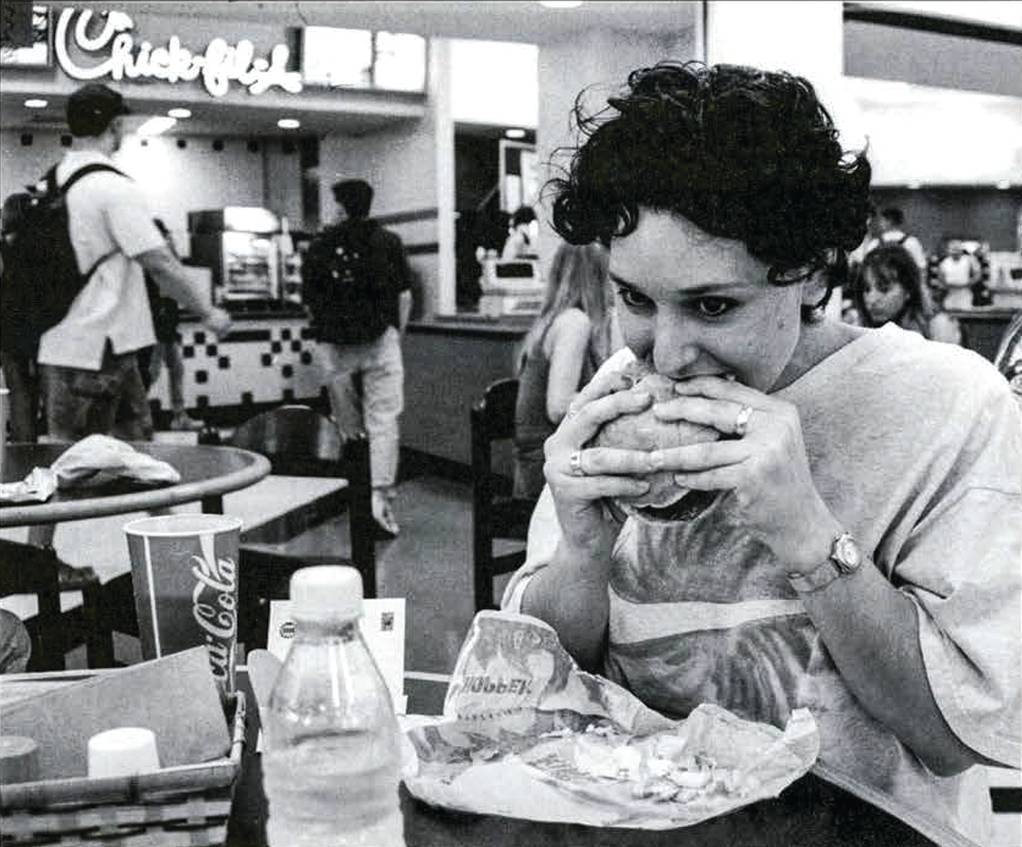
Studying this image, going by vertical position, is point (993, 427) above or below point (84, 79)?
below

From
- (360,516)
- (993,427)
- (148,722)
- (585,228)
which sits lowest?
(360,516)

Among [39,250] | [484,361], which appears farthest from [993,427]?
[484,361]

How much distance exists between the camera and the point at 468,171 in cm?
1255

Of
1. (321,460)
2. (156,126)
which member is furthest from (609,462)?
(156,126)

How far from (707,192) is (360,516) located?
194cm

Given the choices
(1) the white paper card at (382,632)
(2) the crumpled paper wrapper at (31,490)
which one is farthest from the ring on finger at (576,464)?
(2) the crumpled paper wrapper at (31,490)

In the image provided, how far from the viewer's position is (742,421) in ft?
3.68

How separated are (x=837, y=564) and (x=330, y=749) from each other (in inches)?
20.9

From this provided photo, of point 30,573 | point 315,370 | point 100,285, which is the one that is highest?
point 100,285

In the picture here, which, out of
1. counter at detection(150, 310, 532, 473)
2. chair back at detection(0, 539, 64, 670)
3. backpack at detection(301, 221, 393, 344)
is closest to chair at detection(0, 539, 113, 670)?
chair back at detection(0, 539, 64, 670)

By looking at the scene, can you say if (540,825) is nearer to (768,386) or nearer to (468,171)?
(768,386)

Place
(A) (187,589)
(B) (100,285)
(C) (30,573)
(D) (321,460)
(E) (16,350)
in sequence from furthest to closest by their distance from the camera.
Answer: (E) (16,350), (B) (100,285), (D) (321,460), (C) (30,573), (A) (187,589)

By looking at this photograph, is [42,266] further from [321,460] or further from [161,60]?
[161,60]

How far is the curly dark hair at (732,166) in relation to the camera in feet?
3.75
